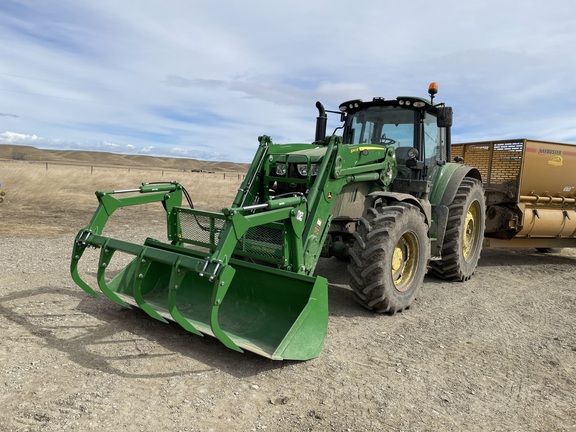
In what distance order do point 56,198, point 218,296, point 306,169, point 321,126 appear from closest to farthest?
point 218,296, point 306,169, point 321,126, point 56,198

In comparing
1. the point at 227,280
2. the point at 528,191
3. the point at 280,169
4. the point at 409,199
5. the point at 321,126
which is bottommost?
the point at 227,280

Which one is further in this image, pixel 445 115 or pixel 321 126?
pixel 321 126

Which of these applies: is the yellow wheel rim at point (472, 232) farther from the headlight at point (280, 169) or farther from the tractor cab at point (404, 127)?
the headlight at point (280, 169)

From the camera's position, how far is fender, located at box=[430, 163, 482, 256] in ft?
21.8

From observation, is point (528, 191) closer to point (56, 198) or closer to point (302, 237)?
point (302, 237)

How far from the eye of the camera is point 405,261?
5.89 metres

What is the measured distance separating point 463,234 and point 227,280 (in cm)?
462

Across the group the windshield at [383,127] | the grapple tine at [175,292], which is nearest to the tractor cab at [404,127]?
the windshield at [383,127]

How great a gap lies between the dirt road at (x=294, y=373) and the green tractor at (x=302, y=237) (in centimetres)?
27

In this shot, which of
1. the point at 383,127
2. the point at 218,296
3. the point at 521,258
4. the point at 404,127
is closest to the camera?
the point at 218,296

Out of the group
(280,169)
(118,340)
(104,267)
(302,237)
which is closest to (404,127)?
(280,169)

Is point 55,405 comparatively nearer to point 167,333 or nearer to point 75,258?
point 167,333

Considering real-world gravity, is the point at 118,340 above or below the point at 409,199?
below

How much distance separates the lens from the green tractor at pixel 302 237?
4.21m
